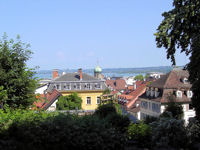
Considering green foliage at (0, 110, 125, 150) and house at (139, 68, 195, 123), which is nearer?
green foliage at (0, 110, 125, 150)

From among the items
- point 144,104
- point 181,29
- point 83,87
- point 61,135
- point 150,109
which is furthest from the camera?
point 83,87

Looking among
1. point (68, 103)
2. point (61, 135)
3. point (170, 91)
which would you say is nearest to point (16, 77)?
point (61, 135)

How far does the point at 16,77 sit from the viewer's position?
14.7m

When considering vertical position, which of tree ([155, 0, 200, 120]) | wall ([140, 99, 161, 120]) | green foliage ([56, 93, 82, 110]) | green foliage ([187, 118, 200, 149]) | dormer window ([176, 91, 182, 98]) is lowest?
wall ([140, 99, 161, 120])

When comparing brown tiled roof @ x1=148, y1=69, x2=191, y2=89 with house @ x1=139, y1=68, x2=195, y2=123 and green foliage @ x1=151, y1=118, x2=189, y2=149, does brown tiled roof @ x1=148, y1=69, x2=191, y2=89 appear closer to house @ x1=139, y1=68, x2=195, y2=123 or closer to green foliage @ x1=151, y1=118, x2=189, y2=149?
house @ x1=139, y1=68, x2=195, y2=123

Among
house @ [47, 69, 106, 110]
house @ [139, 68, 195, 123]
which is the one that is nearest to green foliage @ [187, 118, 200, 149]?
house @ [139, 68, 195, 123]

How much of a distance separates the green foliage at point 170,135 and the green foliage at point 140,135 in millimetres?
196

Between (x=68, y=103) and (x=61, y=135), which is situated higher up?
(x=61, y=135)

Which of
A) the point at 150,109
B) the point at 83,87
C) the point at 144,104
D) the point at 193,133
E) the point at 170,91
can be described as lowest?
the point at 150,109

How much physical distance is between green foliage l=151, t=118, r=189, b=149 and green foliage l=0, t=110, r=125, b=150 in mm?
1306

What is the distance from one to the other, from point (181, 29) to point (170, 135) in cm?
727

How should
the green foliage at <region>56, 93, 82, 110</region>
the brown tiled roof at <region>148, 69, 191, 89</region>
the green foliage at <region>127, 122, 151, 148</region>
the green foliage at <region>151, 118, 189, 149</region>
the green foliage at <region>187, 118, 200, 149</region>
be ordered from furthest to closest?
the brown tiled roof at <region>148, 69, 191, 89</region>, the green foliage at <region>56, 93, 82, 110</region>, the green foliage at <region>187, 118, 200, 149</region>, the green foliage at <region>127, 122, 151, 148</region>, the green foliage at <region>151, 118, 189, 149</region>

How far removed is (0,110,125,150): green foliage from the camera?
23.7 ft

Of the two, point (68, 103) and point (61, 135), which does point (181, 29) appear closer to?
point (61, 135)
